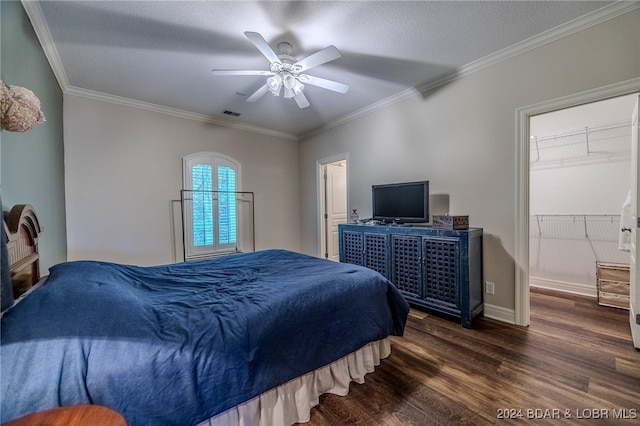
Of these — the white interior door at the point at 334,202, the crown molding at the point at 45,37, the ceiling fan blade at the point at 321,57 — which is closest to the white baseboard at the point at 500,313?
the white interior door at the point at 334,202

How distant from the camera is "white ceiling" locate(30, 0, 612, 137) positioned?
194cm

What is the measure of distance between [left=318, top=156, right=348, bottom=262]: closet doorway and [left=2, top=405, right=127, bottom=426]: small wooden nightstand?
13.5 ft

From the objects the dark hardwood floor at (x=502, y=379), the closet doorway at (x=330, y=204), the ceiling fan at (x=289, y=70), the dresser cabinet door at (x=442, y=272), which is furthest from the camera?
the closet doorway at (x=330, y=204)

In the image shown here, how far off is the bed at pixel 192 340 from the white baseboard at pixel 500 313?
1355 mm

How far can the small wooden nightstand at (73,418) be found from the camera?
683 mm

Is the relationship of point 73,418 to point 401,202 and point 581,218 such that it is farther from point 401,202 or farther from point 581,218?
point 581,218

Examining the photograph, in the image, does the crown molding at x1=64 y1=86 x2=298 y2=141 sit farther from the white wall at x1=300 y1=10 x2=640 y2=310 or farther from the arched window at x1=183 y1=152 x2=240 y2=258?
the white wall at x1=300 y1=10 x2=640 y2=310

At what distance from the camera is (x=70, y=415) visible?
71cm

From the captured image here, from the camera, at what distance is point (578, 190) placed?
3.46 m

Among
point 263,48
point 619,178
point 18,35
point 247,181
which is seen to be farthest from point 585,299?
point 18,35

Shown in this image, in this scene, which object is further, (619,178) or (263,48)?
(619,178)

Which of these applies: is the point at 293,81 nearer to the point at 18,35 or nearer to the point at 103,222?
the point at 18,35

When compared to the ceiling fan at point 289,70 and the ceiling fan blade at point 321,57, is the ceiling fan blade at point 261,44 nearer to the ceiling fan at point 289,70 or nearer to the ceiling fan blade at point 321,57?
the ceiling fan at point 289,70

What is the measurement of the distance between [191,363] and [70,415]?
0.42 m
